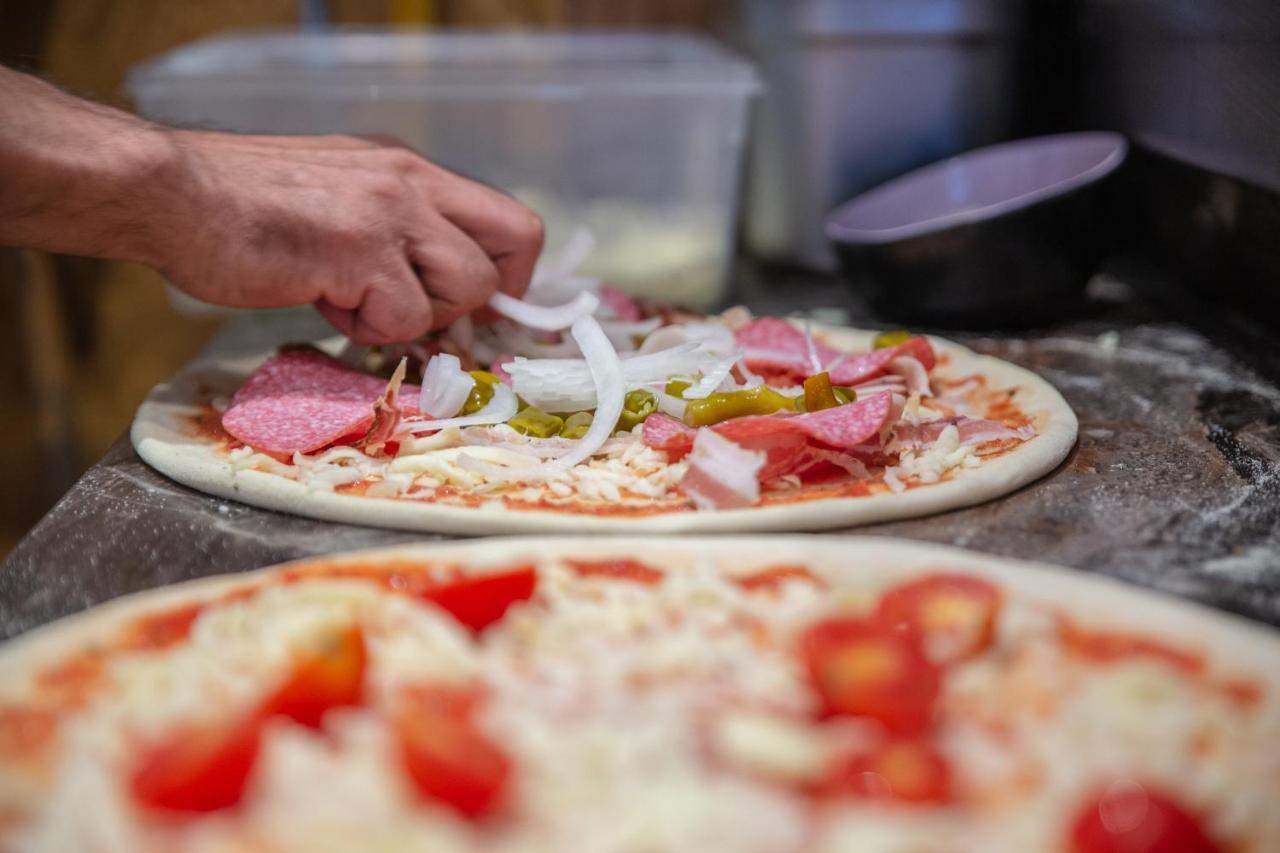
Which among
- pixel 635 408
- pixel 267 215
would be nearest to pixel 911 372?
pixel 635 408

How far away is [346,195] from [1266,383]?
7.01 ft

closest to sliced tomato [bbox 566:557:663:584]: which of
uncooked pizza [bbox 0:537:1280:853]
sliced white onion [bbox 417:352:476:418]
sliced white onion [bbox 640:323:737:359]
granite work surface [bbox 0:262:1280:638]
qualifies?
uncooked pizza [bbox 0:537:1280:853]

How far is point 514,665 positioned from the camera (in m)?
1.36

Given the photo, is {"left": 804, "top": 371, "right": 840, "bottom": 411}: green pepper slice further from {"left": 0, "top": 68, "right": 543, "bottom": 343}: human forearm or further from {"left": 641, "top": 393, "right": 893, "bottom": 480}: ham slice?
{"left": 0, "top": 68, "right": 543, "bottom": 343}: human forearm

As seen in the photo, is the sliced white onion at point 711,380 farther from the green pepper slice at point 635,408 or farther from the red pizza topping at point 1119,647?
the red pizza topping at point 1119,647

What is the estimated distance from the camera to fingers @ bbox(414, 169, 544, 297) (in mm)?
2465

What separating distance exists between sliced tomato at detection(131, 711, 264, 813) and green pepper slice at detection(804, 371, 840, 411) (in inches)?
53.2

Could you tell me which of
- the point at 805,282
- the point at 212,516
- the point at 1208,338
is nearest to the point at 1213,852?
the point at 212,516

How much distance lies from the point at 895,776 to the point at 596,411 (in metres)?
1.22

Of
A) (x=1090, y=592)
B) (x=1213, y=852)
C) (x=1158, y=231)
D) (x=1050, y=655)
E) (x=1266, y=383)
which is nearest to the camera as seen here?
(x=1213, y=852)

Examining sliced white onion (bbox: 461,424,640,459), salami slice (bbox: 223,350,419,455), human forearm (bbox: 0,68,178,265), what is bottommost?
salami slice (bbox: 223,350,419,455)

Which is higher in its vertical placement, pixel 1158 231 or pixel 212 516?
pixel 1158 231

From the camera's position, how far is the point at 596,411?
2.23 m

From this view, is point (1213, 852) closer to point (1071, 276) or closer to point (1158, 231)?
point (1071, 276)
